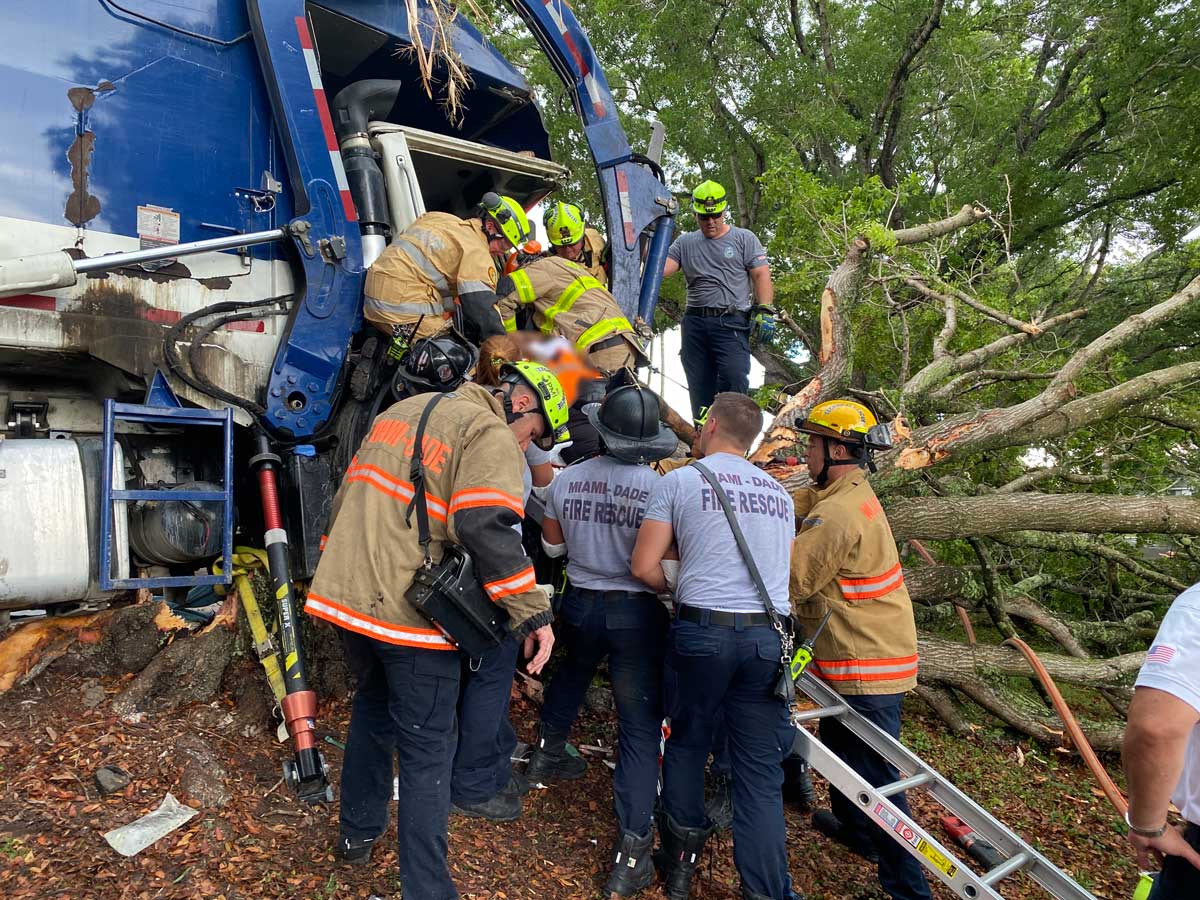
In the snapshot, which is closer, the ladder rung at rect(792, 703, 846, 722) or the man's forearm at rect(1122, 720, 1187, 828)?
the man's forearm at rect(1122, 720, 1187, 828)

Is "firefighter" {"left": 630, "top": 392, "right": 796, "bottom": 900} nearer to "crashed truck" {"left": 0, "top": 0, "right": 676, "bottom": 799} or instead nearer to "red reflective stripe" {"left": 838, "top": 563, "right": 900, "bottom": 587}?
"red reflective stripe" {"left": 838, "top": 563, "right": 900, "bottom": 587}

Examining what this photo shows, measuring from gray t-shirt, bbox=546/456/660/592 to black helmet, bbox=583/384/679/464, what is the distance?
0.08m

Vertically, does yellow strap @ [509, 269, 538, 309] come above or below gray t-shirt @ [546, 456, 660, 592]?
above

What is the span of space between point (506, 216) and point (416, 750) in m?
2.53

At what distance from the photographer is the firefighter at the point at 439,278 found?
344 cm

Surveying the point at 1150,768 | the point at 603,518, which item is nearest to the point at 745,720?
the point at 603,518

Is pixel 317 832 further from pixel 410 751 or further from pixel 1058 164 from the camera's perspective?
pixel 1058 164

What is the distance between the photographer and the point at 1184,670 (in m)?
1.61

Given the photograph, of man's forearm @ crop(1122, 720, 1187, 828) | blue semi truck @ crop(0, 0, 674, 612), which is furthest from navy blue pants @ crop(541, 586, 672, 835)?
man's forearm @ crop(1122, 720, 1187, 828)

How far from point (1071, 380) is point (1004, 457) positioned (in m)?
1.32

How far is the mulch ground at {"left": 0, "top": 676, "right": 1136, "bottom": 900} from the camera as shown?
2.39 metres

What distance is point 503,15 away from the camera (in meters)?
8.89

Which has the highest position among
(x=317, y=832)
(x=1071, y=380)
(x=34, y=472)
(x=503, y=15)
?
(x=503, y=15)

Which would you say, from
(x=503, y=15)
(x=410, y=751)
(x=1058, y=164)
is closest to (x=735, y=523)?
(x=410, y=751)
